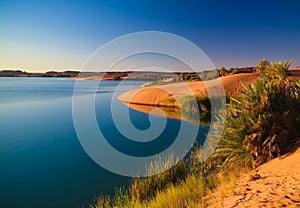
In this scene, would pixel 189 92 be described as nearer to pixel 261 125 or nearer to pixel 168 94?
pixel 168 94

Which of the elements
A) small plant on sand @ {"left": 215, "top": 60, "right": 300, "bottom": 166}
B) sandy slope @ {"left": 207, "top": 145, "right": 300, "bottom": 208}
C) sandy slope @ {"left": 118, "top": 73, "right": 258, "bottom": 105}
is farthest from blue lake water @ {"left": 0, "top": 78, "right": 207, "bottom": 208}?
sandy slope @ {"left": 118, "top": 73, "right": 258, "bottom": 105}

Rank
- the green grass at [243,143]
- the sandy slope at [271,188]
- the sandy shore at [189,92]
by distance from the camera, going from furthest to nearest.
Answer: the sandy shore at [189,92]
the green grass at [243,143]
the sandy slope at [271,188]

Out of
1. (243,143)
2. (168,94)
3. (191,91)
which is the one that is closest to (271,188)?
(243,143)

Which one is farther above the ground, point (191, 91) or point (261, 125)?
point (191, 91)

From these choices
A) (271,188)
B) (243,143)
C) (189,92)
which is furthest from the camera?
(189,92)

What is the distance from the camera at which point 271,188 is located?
4598 mm

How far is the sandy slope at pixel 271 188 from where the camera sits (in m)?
4.03

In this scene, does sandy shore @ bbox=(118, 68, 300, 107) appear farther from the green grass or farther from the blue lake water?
the green grass

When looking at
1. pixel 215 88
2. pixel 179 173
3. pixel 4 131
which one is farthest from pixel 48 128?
pixel 215 88

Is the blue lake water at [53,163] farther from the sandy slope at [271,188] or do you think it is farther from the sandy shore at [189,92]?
the sandy shore at [189,92]

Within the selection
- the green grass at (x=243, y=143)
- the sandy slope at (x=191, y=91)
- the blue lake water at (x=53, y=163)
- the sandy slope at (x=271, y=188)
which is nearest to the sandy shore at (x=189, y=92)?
the sandy slope at (x=191, y=91)

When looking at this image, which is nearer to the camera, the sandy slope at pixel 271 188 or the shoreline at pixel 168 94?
the sandy slope at pixel 271 188

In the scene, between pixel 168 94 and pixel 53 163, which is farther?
A: pixel 168 94

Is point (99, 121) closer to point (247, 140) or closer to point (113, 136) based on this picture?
point (113, 136)
